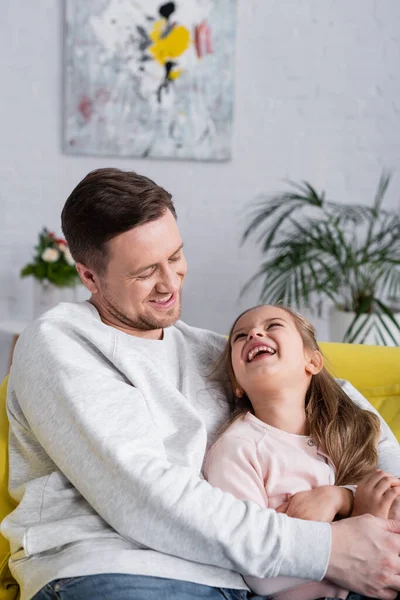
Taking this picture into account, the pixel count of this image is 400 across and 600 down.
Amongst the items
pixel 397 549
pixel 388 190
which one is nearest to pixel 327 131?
pixel 388 190

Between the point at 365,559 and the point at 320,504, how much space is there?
0.52 feet

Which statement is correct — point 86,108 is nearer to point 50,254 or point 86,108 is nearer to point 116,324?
point 50,254

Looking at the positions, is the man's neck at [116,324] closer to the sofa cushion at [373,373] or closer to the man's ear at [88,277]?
the man's ear at [88,277]

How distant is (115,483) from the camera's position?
1346mm

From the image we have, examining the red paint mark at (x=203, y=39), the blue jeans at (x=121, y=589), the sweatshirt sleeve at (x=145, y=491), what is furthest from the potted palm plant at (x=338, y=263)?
the blue jeans at (x=121, y=589)

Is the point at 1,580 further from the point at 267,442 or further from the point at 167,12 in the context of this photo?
the point at 167,12

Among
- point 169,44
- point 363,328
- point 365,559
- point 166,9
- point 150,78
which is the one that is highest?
point 166,9

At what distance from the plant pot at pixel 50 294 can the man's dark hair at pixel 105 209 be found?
1.80m

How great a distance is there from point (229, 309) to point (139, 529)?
2.65 meters

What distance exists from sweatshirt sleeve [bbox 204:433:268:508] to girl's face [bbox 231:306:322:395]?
143mm

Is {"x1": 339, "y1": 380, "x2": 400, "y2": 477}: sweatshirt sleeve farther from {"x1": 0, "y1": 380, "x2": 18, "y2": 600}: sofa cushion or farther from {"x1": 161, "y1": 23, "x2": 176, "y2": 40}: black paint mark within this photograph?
{"x1": 161, "y1": 23, "x2": 176, "y2": 40}: black paint mark

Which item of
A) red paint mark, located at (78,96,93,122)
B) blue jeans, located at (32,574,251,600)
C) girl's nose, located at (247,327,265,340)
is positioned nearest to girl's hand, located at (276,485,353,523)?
blue jeans, located at (32,574,251,600)

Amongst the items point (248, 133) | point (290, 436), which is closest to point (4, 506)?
point (290, 436)

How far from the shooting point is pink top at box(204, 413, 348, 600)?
61.0 inches
